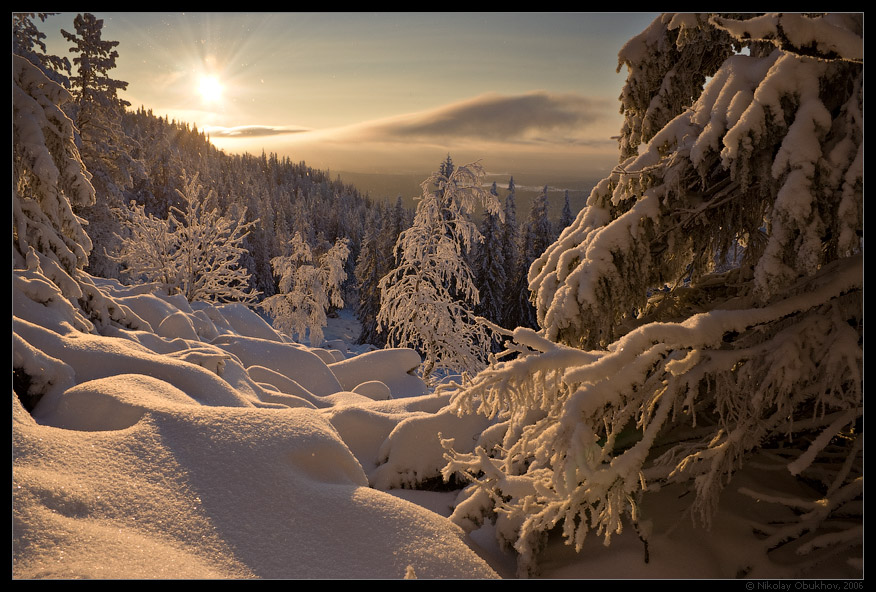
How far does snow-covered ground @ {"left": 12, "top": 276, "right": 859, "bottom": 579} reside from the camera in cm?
257

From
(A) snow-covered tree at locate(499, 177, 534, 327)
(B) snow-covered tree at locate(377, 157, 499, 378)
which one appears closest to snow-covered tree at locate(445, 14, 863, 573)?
(B) snow-covered tree at locate(377, 157, 499, 378)

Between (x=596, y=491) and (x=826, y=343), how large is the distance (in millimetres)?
1545

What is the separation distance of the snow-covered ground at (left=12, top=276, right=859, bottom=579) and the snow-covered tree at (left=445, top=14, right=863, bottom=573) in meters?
0.29

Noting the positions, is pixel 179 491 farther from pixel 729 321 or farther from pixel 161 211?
pixel 161 211

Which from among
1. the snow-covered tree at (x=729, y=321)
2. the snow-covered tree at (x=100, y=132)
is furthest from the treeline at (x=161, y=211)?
the snow-covered tree at (x=729, y=321)

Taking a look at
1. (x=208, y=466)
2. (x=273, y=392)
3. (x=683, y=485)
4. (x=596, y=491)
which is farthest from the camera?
(x=273, y=392)

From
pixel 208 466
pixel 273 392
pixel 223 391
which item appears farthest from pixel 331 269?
pixel 208 466

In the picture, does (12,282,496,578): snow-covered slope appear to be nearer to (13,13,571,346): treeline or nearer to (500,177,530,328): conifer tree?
(13,13,571,346): treeline

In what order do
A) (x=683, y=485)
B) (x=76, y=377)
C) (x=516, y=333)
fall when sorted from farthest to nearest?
1. (x=76, y=377)
2. (x=683, y=485)
3. (x=516, y=333)

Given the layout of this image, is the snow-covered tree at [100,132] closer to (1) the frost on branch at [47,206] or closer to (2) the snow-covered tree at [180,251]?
(2) the snow-covered tree at [180,251]

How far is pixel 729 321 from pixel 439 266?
32.8 ft

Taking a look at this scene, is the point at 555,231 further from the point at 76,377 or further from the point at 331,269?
the point at 76,377

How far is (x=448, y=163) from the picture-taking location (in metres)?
13.3

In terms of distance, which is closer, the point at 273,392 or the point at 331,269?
the point at 273,392
